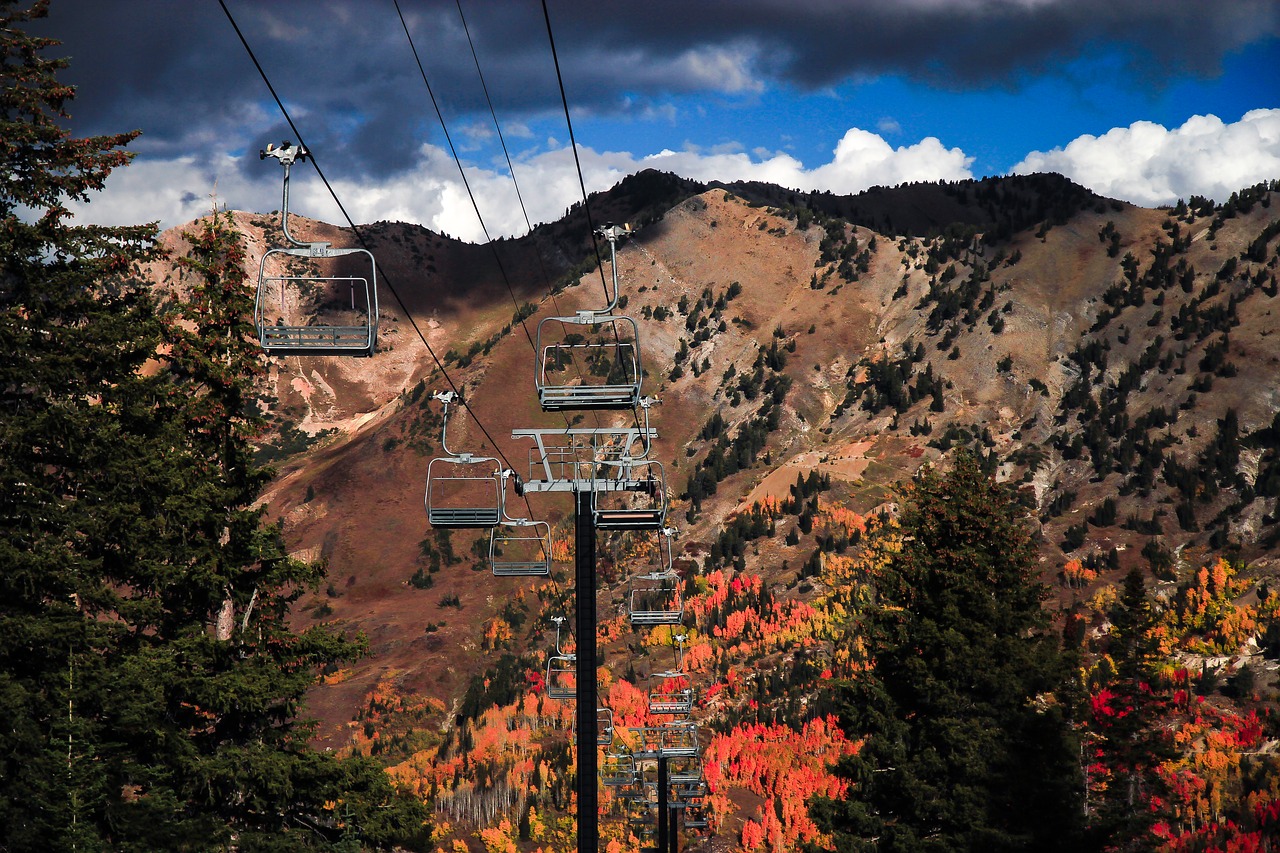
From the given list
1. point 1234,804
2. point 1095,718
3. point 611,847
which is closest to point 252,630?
point 1095,718

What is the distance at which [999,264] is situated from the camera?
621ft

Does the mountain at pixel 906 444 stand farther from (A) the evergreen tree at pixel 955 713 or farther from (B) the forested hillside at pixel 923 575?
(A) the evergreen tree at pixel 955 713

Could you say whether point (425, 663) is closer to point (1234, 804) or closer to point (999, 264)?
point (1234, 804)

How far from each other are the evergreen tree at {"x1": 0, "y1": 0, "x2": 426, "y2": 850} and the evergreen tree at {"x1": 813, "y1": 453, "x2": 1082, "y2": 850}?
564 inches

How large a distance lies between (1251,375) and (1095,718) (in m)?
100

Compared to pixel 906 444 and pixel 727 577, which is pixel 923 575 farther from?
pixel 906 444

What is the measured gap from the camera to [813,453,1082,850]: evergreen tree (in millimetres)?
32469

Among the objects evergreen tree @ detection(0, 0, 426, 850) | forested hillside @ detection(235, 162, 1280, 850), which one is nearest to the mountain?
forested hillside @ detection(235, 162, 1280, 850)

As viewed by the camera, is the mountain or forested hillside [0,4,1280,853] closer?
forested hillside [0,4,1280,853]

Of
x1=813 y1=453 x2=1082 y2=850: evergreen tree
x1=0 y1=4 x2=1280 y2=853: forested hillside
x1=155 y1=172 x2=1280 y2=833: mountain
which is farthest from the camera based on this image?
x1=155 y1=172 x2=1280 y2=833: mountain

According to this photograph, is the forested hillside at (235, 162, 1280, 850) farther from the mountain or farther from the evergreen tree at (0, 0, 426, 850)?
the evergreen tree at (0, 0, 426, 850)

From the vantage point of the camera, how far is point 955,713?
35469 millimetres

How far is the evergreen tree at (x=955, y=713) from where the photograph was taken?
107ft

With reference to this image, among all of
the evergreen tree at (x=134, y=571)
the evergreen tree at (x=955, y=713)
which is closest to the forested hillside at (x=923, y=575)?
the evergreen tree at (x=955, y=713)
